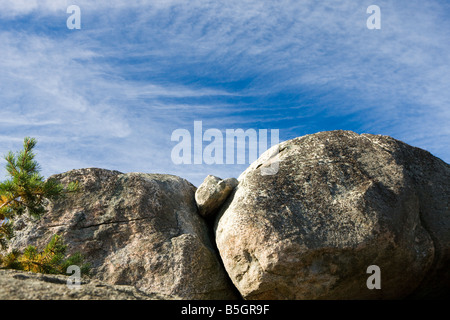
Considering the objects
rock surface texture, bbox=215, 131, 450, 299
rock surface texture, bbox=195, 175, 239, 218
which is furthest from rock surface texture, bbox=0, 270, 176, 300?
rock surface texture, bbox=195, 175, 239, 218

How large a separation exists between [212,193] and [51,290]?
4367 mm

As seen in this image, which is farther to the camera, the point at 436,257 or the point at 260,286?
the point at 436,257

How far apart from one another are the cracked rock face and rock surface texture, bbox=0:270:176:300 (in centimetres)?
230

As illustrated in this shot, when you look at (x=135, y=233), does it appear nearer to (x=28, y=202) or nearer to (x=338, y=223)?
(x=28, y=202)

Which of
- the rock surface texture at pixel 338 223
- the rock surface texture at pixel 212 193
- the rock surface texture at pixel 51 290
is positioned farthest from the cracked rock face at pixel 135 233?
the rock surface texture at pixel 51 290

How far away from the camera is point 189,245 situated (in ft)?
27.5

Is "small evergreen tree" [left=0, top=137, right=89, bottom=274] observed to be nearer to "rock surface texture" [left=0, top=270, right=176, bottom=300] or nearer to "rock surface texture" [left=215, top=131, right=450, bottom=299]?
"rock surface texture" [left=0, top=270, right=176, bottom=300]

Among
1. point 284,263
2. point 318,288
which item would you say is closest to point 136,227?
point 284,263

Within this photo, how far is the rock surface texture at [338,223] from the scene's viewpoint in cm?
753

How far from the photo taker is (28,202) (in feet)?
25.3

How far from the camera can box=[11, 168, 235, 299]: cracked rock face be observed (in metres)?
8.12
